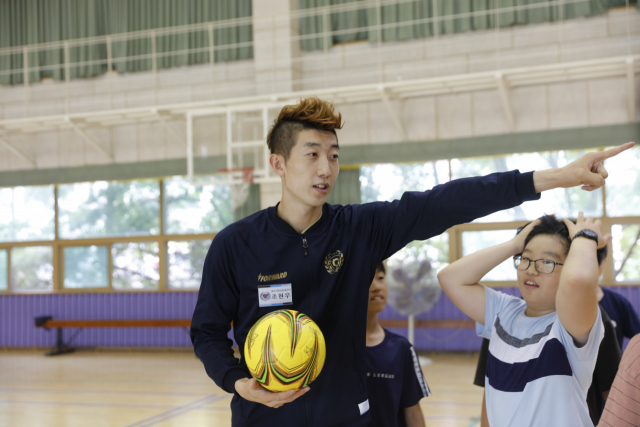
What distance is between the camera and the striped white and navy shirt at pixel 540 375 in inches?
74.2

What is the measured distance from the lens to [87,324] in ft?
34.2

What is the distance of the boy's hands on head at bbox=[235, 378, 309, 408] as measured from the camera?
1756mm

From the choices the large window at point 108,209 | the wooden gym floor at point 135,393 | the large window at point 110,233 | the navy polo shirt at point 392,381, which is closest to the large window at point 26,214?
the large window at point 110,233

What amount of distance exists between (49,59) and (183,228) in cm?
430

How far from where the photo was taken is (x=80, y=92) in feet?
37.2

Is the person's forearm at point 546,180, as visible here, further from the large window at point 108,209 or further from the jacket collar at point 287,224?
the large window at point 108,209

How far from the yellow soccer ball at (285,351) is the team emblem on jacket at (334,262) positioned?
213 millimetres

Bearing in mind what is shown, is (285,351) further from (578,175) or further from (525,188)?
(578,175)

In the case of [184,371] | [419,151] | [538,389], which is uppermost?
[419,151]

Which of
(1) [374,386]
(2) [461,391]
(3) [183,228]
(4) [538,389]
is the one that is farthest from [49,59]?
(4) [538,389]

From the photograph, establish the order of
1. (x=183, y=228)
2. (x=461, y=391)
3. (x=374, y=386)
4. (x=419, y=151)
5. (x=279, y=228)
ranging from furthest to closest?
1. (x=183, y=228)
2. (x=419, y=151)
3. (x=461, y=391)
4. (x=374, y=386)
5. (x=279, y=228)

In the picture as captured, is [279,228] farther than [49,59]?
No

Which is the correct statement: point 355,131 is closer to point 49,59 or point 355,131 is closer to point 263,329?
point 49,59

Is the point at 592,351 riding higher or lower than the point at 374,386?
higher
